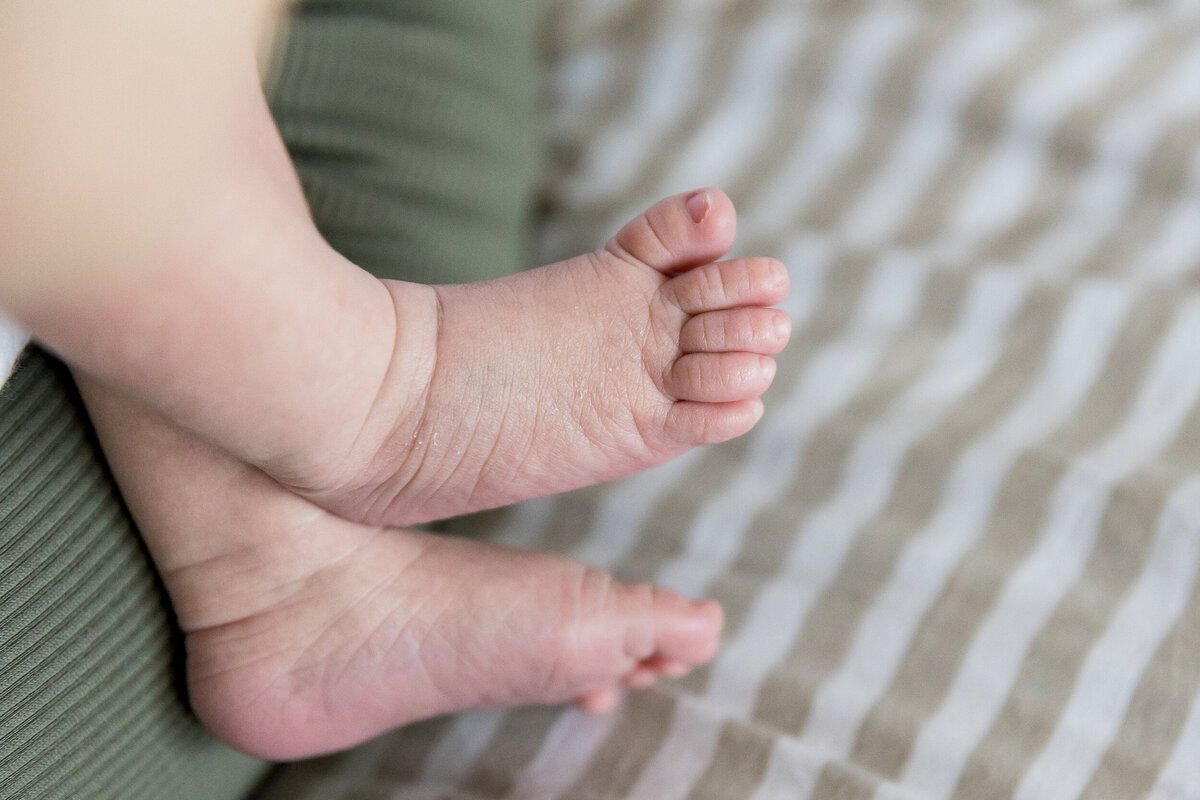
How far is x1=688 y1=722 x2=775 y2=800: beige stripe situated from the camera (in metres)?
0.65

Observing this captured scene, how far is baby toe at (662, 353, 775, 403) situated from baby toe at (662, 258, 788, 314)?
0.03 metres

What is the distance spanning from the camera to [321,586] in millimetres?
655

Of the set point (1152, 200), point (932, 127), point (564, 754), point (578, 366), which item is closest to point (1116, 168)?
point (1152, 200)

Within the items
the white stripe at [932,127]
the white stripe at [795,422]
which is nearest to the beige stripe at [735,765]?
the white stripe at [795,422]

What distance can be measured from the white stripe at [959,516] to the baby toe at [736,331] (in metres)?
0.23

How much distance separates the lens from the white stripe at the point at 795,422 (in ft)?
2.57

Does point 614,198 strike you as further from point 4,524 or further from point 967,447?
point 4,524

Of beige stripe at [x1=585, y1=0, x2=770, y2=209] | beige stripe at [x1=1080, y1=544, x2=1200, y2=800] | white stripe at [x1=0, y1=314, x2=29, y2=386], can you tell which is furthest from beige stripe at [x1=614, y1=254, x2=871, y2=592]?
white stripe at [x1=0, y1=314, x2=29, y2=386]

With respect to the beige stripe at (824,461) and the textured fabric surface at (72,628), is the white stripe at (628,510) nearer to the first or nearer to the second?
the beige stripe at (824,461)

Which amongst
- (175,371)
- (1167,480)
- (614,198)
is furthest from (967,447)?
(175,371)

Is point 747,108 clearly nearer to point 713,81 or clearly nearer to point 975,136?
point 713,81

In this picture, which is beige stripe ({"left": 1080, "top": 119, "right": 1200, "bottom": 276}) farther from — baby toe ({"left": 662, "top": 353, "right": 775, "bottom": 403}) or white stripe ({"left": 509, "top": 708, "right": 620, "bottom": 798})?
white stripe ({"left": 509, "top": 708, "right": 620, "bottom": 798})

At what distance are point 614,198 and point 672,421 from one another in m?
0.41

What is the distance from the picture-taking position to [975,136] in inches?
36.9
